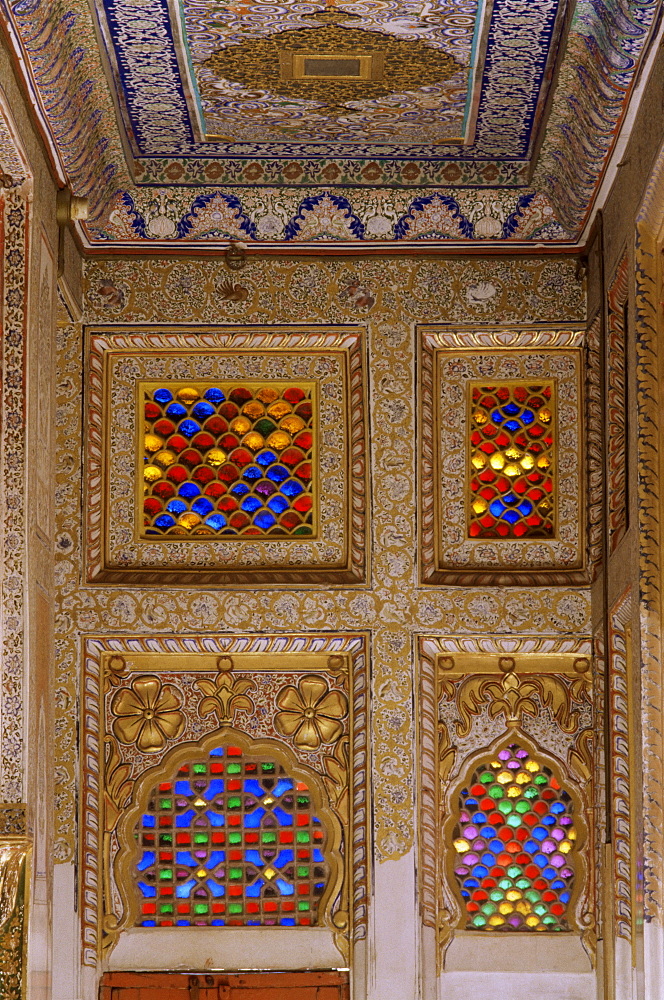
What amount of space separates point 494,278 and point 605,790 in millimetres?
2304

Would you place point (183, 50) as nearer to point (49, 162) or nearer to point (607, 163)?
point (49, 162)

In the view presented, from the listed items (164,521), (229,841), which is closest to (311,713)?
(229,841)

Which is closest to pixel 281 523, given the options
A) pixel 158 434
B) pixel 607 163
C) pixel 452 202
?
pixel 158 434

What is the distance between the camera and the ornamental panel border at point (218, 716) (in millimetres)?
6094

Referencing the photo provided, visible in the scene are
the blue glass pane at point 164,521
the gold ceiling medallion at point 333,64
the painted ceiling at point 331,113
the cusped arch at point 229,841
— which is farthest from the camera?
the blue glass pane at point 164,521

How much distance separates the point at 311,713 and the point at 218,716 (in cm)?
41

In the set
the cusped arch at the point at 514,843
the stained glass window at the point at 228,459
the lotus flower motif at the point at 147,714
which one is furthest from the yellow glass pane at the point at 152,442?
the cusped arch at the point at 514,843

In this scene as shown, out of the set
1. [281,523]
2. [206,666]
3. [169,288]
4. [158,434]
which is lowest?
[206,666]

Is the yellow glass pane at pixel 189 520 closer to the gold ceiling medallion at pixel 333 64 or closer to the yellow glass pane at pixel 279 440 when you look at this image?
the yellow glass pane at pixel 279 440

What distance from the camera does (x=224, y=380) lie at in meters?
6.43

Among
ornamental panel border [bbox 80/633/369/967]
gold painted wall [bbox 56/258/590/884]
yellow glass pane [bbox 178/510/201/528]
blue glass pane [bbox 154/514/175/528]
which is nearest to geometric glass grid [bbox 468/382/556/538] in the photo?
gold painted wall [bbox 56/258/590/884]

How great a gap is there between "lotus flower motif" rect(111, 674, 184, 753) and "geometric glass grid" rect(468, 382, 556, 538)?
5.03 ft

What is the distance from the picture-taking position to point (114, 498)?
6.33 m

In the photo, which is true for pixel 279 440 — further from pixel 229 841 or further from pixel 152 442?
pixel 229 841
